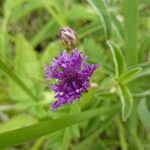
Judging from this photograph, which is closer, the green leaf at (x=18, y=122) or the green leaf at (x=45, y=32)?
the green leaf at (x=18, y=122)

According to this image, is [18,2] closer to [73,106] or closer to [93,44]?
[93,44]

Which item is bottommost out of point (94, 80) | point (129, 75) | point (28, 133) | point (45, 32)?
point (28, 133)

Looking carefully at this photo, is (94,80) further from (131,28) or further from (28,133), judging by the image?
(28,133)

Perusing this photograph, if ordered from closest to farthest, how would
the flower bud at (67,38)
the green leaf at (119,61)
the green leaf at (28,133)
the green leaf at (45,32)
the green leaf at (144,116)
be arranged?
the green leaf at (28,133) < the flower bud at (67,38) < the green leaf at (119,61) < the green leaf at (144,116) < the green leaf at (45,32)

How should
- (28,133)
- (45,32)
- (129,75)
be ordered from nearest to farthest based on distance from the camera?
(28,133), (129,75), (45,32)

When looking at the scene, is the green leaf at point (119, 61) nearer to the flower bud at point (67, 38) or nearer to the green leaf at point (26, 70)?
the flower bud at point (67, 38)

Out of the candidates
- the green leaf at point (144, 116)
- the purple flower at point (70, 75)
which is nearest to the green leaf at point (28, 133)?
the purple flower at point (70, 75)

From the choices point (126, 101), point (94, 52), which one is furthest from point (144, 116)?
point (94, 52)
